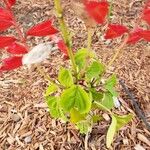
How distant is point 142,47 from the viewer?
185cm

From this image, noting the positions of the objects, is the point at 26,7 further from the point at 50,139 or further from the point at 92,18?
the point at 92,18

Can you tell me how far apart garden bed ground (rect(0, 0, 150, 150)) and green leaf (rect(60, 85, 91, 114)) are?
0.33 meters

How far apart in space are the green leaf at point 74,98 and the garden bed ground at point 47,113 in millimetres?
327

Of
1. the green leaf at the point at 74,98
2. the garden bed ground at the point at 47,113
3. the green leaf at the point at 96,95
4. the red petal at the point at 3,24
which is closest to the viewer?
the red petal at the point at 3,24

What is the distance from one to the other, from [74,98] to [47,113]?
423mm

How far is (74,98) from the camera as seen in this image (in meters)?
1.11

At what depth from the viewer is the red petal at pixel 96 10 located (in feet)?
2.61

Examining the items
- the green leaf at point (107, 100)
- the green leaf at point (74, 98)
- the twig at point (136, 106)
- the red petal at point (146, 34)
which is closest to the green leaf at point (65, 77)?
the green leaf at point (74, 98)

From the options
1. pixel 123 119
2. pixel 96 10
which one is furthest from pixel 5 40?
pixel 123 119

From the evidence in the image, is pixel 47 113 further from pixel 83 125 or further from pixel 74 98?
pixel 74 98

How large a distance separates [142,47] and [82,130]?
711 millimetres

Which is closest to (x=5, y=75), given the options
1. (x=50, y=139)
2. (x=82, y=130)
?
(x=50, y=139)

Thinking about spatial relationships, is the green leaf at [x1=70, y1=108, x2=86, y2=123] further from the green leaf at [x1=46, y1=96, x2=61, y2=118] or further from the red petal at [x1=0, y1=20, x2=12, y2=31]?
the red petal at [x1=0, y1=20, x2=12, y2=31]

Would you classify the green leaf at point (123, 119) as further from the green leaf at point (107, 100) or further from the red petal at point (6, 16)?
the red petal at point (6, 16)
